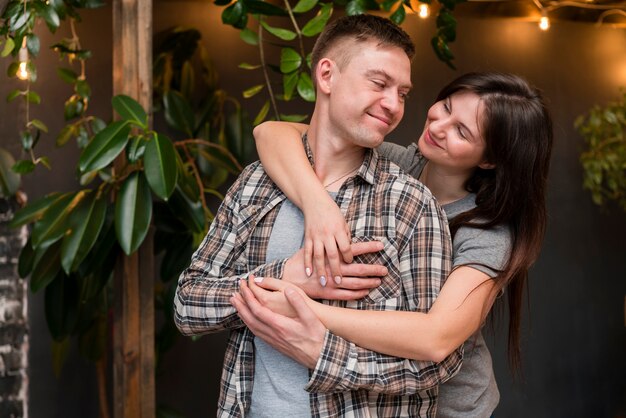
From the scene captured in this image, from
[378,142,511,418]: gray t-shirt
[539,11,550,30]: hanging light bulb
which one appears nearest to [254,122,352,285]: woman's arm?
[378,142,511,418]: gray t-shirt

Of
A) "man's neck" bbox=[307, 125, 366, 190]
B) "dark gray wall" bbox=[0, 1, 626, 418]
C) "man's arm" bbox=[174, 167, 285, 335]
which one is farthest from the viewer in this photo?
"dark gray wall" bbox=[0, 1, 626, 418]

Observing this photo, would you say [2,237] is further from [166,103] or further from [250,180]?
[250,180]

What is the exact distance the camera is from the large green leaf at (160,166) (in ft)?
7.38

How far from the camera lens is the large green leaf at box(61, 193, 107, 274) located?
2.35 m

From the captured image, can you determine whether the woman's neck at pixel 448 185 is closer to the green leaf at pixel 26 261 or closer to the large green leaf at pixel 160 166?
the large green leaf at pixel 160 166

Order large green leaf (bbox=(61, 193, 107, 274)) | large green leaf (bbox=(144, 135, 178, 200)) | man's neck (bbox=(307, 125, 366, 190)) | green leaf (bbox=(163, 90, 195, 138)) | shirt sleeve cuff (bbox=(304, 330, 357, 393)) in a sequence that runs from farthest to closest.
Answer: green leaf (bbox=(163, 90, 195, 138)) < large green leaf (bbox=(61, 193, 107, 274)) < large green leaf (bbox=(144, 135, 178, 200)) < man's neck (bbox=(307, 125, 366, 190)) < shirt sleeve cuff (bbox=(304, 330, 357, 393))

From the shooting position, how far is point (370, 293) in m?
1.43

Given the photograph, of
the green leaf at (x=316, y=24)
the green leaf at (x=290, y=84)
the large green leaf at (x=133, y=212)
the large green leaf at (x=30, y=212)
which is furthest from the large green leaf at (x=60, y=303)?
the green leaf at (x=316, y=24)

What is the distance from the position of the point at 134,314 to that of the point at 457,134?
140cm

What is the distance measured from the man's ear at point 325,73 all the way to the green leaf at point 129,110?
93 centimetres

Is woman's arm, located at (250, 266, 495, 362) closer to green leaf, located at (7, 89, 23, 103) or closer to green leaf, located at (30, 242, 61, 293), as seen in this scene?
green leaf, located at (30, 242, 61, 293)

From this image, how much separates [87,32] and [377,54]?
2.08 metres

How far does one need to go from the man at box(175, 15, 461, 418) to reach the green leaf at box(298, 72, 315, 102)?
839mm

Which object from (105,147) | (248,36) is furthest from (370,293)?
(248,36)
